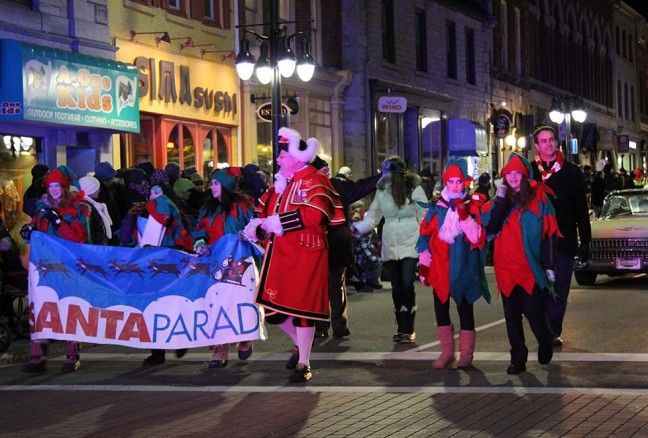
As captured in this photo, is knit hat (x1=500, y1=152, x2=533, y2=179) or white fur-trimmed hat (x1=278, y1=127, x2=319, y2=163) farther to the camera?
white fur-trimmed hat (x1=278, y1=127, x2=319, y2=163)

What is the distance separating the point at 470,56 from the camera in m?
39.5

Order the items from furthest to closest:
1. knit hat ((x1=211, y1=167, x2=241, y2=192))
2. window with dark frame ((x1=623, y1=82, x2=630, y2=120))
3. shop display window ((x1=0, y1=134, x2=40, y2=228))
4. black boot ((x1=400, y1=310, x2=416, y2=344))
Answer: window with dark frame ((x1=623, y1=82, x2=630, y2=120))
shop display window ((x1=0, y1=134, x2=40, y2=228))
black boot ((x1=400, y1=310, x2=416, y2=344))
knit hat ((x1=211, y1=167, x2=241, y2=192))

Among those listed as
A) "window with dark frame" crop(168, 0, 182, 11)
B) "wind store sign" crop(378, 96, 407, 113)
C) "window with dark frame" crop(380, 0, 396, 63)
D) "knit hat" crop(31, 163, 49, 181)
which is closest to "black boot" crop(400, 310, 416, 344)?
"knit hat" crop(31, 163, 49, 181)

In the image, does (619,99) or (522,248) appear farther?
(619,99)

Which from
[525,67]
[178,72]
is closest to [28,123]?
[178,72]

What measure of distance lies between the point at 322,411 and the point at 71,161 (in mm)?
13101

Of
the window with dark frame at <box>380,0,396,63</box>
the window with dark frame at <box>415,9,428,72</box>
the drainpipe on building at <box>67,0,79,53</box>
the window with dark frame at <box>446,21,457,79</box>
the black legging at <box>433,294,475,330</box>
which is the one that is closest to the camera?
the black legging at <box>433,294,475,330</box>

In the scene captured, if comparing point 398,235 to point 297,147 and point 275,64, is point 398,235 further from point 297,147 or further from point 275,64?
point 275,64

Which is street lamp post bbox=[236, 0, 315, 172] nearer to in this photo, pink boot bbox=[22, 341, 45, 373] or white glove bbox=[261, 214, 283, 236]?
pink boot bbox=[22, 341, 45, 373]

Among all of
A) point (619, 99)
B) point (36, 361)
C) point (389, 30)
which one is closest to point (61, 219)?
point (36, 361)

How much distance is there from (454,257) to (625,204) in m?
10.2

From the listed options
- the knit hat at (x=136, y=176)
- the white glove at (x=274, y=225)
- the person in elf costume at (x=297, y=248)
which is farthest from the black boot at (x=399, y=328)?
the knit hat at (x=136, y=176)

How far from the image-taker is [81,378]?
10742 millimetres

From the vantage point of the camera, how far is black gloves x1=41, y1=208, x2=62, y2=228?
1155cm
